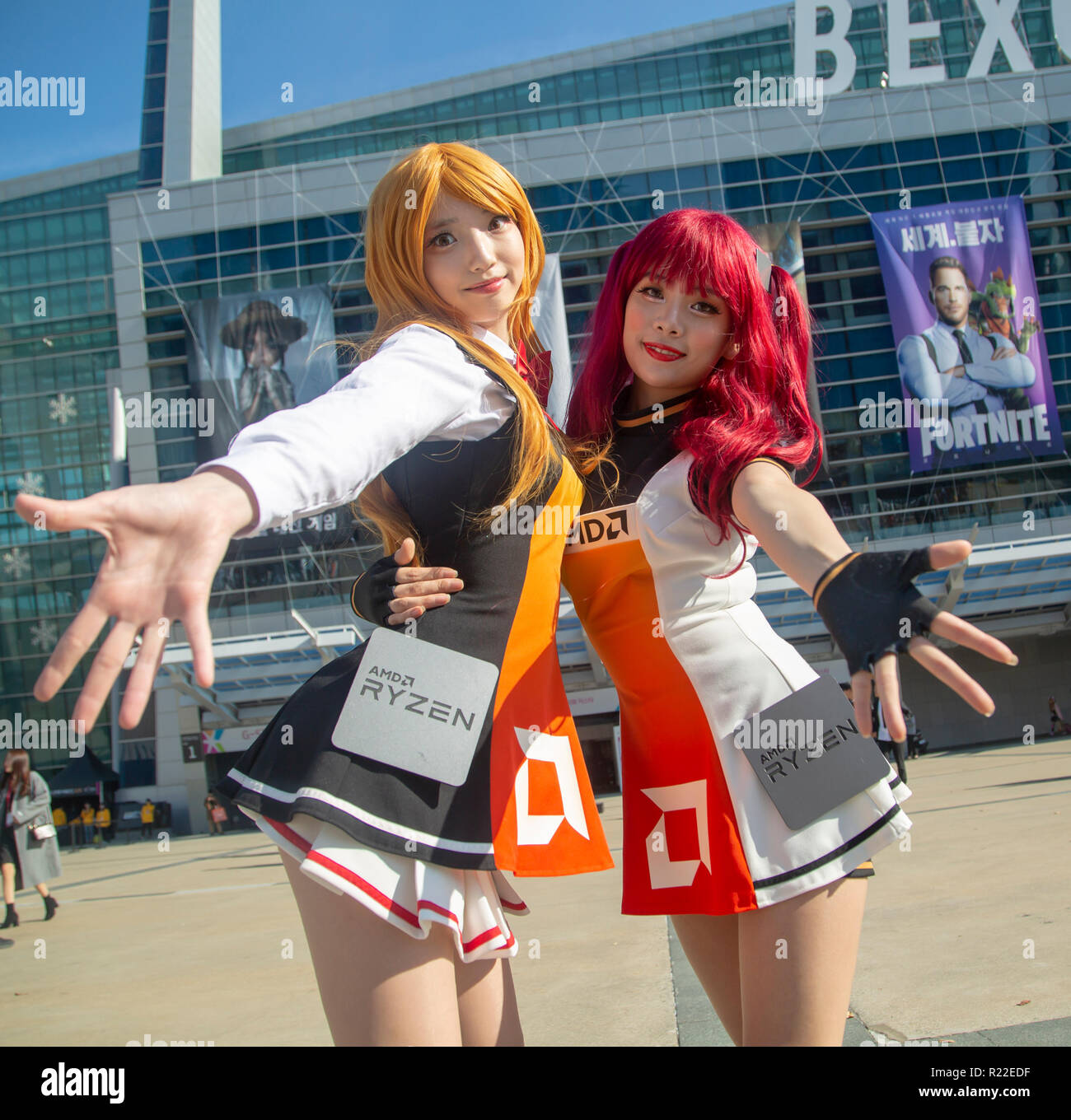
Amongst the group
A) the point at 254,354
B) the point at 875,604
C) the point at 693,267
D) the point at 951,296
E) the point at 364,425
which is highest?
the point at 254,354

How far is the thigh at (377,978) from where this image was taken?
4.09ft

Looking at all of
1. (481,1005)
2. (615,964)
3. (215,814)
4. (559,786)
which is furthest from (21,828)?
(215,814)

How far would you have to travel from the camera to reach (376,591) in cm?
144

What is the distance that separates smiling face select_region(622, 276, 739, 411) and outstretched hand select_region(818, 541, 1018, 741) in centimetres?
81

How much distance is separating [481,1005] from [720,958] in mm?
455

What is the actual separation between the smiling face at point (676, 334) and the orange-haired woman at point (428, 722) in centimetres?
31

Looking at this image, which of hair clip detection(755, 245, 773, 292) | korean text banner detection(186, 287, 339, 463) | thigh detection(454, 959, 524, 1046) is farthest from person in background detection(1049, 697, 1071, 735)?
thigh detection(454, 959, 524, 1046)

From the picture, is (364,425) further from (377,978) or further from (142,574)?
(377,978)

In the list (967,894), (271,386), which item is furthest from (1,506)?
(967,894)

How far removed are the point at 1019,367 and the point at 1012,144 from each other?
28.0ft

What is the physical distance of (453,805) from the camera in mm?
1353

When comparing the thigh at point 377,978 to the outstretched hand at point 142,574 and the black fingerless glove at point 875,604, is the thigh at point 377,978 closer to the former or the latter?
the outstretched hand at point 142,574

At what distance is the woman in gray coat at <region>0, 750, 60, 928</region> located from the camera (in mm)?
7215

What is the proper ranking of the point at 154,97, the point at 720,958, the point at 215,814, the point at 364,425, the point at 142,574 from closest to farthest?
the point at 142,574, the point at 364,425, the point at 720,958, the point at 215,814, the point at 154,97
